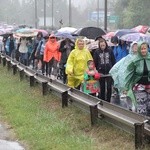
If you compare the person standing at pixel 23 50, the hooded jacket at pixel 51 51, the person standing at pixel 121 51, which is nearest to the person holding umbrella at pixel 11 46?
the person standing at pixel 23 50

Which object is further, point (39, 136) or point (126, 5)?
point (126, 5)

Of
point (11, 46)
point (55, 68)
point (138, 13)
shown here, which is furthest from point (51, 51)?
point (138, 13)

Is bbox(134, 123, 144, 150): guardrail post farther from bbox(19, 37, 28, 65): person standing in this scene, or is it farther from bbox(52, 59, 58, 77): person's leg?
bbox(19, 37, 28, 65): person standing

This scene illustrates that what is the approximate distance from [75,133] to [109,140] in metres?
0.76

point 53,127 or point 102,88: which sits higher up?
point 102,88

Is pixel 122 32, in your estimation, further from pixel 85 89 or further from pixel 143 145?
pixel 143 145

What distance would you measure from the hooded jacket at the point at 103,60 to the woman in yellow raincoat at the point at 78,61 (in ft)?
0.89

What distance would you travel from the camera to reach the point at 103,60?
11312 millimetres

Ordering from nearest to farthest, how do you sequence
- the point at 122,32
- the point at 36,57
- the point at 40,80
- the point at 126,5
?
the point at 40,80, the point at 122,32, the point at 36,57, the point at 126,5

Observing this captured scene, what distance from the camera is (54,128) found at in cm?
880

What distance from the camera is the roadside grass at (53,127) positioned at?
7.74 meters

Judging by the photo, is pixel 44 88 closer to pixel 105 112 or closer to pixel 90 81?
pixel 90 81

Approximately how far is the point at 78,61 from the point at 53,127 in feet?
9.50

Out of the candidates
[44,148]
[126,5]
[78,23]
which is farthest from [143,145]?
[78,23]
